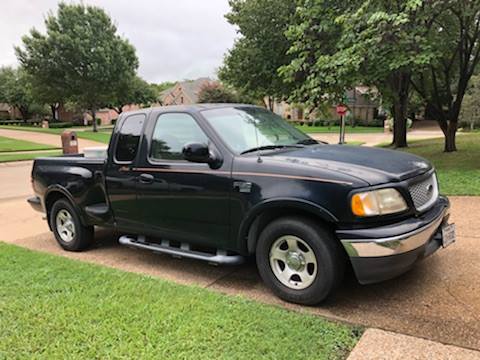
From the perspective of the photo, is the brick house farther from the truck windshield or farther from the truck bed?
the truck windshield

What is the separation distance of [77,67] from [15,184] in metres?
27.3

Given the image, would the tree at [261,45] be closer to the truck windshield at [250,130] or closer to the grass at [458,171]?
the grass at [458,171]

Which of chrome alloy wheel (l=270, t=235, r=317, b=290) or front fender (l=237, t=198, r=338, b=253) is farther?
chrome alloy wheel (l=270, t=235, r=317, b=290)

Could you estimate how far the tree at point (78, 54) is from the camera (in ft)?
117

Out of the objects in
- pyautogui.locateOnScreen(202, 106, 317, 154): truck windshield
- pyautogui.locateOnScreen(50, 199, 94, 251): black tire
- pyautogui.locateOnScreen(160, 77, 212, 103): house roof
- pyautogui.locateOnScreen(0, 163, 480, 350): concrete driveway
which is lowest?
pyautogui.locateOnScreen(0, 163, 480, 350): concrete driveway

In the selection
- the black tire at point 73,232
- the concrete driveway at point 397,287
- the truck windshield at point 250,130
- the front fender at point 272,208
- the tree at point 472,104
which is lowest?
the concrete driveway at point 397,287

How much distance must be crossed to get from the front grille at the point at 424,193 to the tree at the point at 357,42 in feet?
18.8

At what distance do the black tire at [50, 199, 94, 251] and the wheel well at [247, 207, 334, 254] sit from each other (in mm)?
2689

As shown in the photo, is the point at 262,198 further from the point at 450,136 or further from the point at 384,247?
the point at 450,136

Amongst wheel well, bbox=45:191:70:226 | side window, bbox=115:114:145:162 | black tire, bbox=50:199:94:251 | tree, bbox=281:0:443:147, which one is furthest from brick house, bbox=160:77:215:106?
side window, bbox=115:114:145:162

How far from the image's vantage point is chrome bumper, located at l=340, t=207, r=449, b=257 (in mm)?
3426

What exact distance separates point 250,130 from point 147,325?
2.27m

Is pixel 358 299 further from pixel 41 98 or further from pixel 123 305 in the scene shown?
pixel 41 98

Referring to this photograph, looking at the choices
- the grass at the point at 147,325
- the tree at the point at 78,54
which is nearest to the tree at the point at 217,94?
the tree at the point at 78,54
